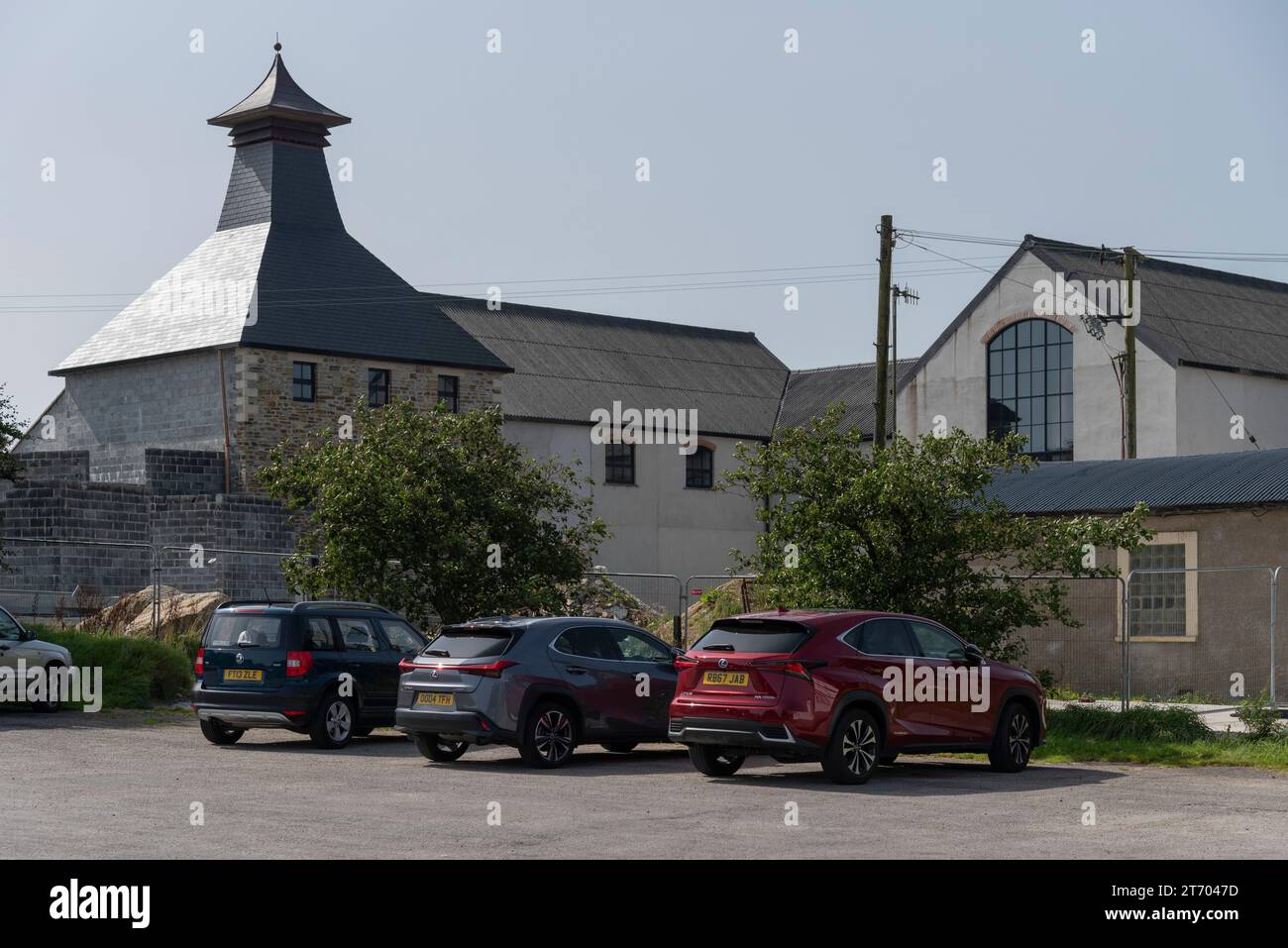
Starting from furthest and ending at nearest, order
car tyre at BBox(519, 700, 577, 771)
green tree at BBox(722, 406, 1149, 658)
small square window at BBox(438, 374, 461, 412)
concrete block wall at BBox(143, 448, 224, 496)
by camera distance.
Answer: small square window at BBox(438, 374, 461, 412), concrete block wall at BBox(143, 448, 224, 496), green tree at BBox(722, 406, 1149, 658), car tyre at BBox(519, 700, 577, 771)

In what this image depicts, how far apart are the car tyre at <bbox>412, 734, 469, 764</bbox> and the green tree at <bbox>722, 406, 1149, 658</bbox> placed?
4.62 meters

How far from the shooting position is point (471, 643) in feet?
60.0

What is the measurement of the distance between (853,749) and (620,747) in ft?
13.5

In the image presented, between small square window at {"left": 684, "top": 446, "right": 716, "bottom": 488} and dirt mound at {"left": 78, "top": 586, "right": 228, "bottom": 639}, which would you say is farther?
small square window at {"left": 684, "top": 446, "right": 716, "bottom": 488}

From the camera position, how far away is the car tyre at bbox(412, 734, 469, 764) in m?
18.7

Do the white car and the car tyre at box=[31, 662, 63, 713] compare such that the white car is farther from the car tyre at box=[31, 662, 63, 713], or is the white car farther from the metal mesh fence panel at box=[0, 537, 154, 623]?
the metal mesh fence panel at box=[0, 537, 154, 623]

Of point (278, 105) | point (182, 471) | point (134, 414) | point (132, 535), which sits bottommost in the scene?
point (132, 535)

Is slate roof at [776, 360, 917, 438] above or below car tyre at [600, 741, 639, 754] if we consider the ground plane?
above

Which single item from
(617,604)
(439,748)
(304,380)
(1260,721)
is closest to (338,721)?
(439,748)

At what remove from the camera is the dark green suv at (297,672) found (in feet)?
65.3

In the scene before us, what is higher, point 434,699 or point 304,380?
point 304,380

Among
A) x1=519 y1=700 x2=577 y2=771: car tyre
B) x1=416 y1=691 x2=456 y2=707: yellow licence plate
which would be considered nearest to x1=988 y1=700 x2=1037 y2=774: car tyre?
x1=519 y1=700 x2=577 y2=771: car tyre

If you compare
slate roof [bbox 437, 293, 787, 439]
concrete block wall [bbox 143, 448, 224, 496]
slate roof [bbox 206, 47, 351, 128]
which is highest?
slate roof [bbox 206, 47, 351, 128]

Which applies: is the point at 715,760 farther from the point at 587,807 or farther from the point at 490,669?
the point at 587,807
